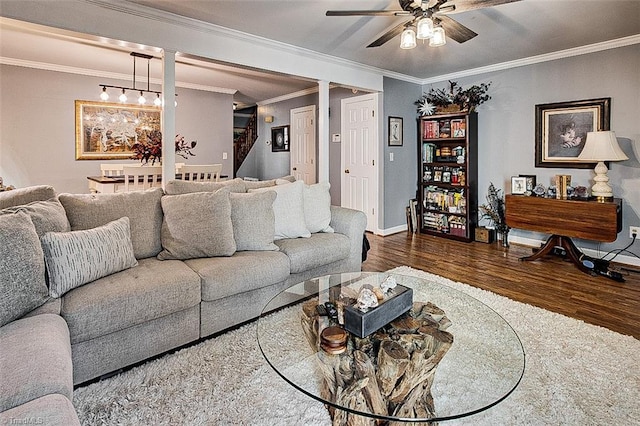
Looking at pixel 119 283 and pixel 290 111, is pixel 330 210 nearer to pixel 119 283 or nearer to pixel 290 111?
pixel 119 283

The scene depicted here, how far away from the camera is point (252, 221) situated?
8.66 feet

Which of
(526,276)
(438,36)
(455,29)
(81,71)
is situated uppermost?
(81,71)

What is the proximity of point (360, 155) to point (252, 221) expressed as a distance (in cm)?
337

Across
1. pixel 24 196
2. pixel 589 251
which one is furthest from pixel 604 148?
pixel 24 196

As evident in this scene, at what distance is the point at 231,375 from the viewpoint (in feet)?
6.23

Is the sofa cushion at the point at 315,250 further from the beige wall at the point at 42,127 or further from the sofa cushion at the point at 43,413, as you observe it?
the beige wall at the point at 42,127

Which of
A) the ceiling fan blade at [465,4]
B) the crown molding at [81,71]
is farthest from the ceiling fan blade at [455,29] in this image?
the crown molding at [81,71]

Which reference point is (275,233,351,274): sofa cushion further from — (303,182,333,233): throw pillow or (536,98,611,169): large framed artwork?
(536,98,611,169): large framed artwork

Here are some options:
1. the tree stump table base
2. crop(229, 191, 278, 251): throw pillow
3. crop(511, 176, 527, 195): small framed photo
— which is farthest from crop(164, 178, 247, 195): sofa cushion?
crop(511, 176, 527, 195): small framed photo

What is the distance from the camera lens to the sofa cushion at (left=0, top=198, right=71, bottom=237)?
183 cm

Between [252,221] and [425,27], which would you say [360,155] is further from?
[252,221]

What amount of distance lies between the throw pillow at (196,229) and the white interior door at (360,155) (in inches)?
133

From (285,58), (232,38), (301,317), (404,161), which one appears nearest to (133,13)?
(232,38)

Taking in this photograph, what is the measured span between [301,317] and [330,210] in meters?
1.65
